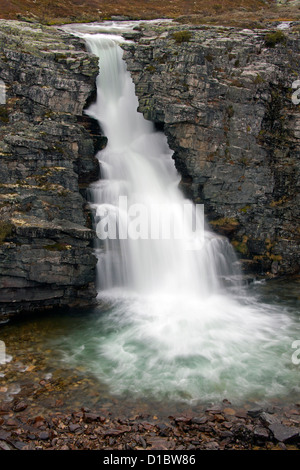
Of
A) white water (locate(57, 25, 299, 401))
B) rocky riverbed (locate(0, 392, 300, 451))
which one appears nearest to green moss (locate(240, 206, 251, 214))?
white water (locate(57, 25, 299, 401))

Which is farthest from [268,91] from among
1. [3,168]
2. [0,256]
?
[0,256]

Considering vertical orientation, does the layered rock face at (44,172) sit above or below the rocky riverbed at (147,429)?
above

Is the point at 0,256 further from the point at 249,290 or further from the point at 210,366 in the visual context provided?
the point at 249,290

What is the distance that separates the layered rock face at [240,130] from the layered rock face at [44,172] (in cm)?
A: 577

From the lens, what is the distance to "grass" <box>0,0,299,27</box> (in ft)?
111

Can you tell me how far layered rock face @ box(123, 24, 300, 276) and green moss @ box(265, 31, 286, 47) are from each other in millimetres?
60

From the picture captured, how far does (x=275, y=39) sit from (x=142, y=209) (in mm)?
14527

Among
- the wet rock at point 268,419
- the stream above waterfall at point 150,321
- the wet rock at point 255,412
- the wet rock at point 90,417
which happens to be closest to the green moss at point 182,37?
the stream above waterfall at point 150,321

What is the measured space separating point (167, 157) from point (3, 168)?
11.5 metres

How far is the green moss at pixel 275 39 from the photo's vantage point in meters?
23.2

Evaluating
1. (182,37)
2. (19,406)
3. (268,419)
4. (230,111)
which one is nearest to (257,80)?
(230,111)

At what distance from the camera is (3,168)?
1783 centimetres

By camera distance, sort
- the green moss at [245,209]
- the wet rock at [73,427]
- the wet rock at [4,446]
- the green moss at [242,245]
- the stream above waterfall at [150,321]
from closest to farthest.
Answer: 1. the wet rock at [4,446]
2. the wet rock at [73,427]
3. the stream above waterfall at [150,321]
4. the green moss at [242,245]
5. the green moss at [245,209]

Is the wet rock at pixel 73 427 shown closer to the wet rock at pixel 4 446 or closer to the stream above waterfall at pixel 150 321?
the stream above waterfall at pixel 150 321
